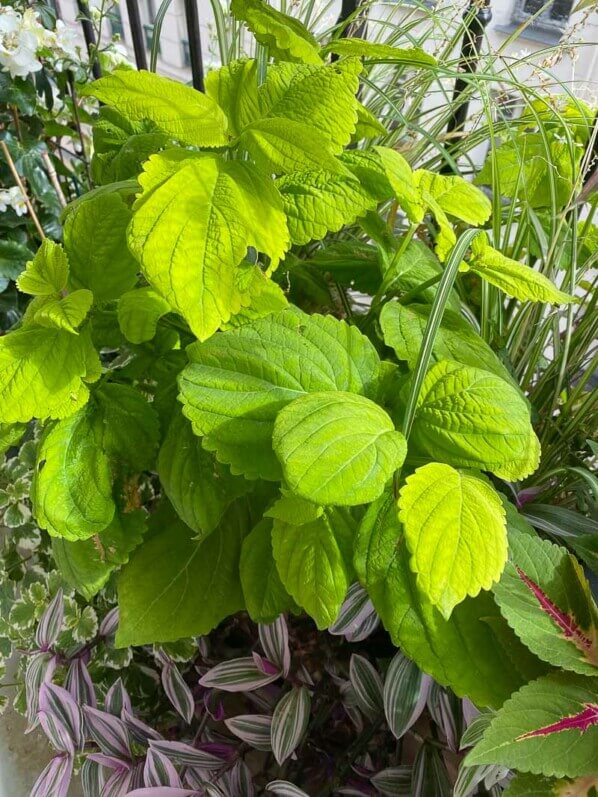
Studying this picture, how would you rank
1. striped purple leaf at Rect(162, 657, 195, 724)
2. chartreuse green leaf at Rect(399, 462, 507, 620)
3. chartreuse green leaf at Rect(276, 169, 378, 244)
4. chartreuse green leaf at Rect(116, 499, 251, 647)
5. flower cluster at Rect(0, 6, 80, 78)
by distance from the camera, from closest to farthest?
1. chartreuse green leaf at Rect(399, 462, 507, 620)
2. chartreuse green leaf at Rect(276, 169, 378, 244)
3. chartreuse green leaf at Rect(116, 499, 251, 647)
4. striped purple leaf at Rect(162, 657, 195, 724)
5. flower cluster at Rect(0, 6, 80, 78)

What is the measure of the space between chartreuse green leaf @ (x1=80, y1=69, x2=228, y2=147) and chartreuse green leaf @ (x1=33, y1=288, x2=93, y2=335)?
125mm

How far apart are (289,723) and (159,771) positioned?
14 cm

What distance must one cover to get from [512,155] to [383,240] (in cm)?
22

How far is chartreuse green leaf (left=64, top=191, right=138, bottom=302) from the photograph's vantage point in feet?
1.48

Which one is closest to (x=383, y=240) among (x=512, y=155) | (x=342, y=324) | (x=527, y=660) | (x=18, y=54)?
(x=342, y=324)

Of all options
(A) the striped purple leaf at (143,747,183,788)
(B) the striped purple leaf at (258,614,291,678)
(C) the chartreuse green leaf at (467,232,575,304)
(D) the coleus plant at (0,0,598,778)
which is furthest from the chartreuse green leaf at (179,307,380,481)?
(A) the striped purple leaf at (143,747,183,788)

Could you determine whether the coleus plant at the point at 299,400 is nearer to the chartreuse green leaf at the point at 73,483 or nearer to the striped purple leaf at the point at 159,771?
the chartreuse green leaf at the point at 73,483

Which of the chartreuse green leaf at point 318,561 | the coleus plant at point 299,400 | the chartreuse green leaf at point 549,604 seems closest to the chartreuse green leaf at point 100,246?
the coleus plant at point 299,400

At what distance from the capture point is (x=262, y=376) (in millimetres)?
415

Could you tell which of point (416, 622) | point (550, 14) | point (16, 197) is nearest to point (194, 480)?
point (416, 622)

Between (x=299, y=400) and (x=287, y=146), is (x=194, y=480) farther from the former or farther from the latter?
(x=287, y=146)

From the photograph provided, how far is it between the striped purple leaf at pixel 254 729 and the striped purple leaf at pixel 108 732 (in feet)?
0.37

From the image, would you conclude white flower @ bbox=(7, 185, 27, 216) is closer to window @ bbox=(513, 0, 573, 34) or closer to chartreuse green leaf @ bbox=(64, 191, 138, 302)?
chartreuse green leaf @ bbox=(64, 191, 138, 302)

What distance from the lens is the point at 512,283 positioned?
1.44 feet
